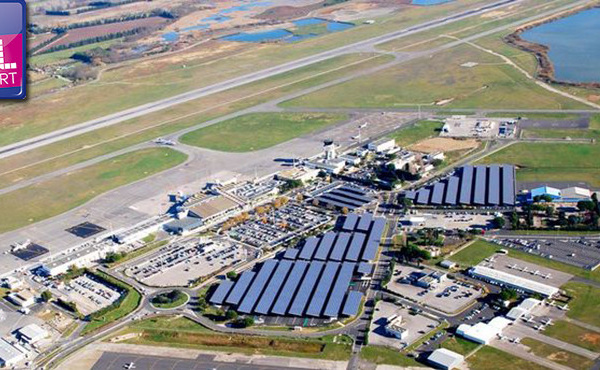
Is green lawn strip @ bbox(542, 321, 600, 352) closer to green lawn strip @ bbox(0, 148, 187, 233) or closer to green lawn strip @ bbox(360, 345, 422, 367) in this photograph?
green lawn strip @ bbox(360, 345, 422, 367)

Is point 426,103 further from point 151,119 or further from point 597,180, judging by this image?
point 151,119

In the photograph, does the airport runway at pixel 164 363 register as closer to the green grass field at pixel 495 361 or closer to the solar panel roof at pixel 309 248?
the green grass field at pixel 495 361

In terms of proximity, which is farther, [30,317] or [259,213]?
[259,213]

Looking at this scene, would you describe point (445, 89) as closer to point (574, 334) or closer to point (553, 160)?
point (553, 160)

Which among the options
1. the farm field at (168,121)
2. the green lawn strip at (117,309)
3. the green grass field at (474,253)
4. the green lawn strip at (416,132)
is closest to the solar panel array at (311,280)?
the green lawn strip at (117,309)

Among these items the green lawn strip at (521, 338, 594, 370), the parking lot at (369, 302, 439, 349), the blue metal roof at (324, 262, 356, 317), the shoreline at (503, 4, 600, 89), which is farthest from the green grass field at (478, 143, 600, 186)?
the green lawn strip at (521, 338, 594, 370)

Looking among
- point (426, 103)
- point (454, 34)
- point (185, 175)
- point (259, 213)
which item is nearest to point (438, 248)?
point (259, 213)
